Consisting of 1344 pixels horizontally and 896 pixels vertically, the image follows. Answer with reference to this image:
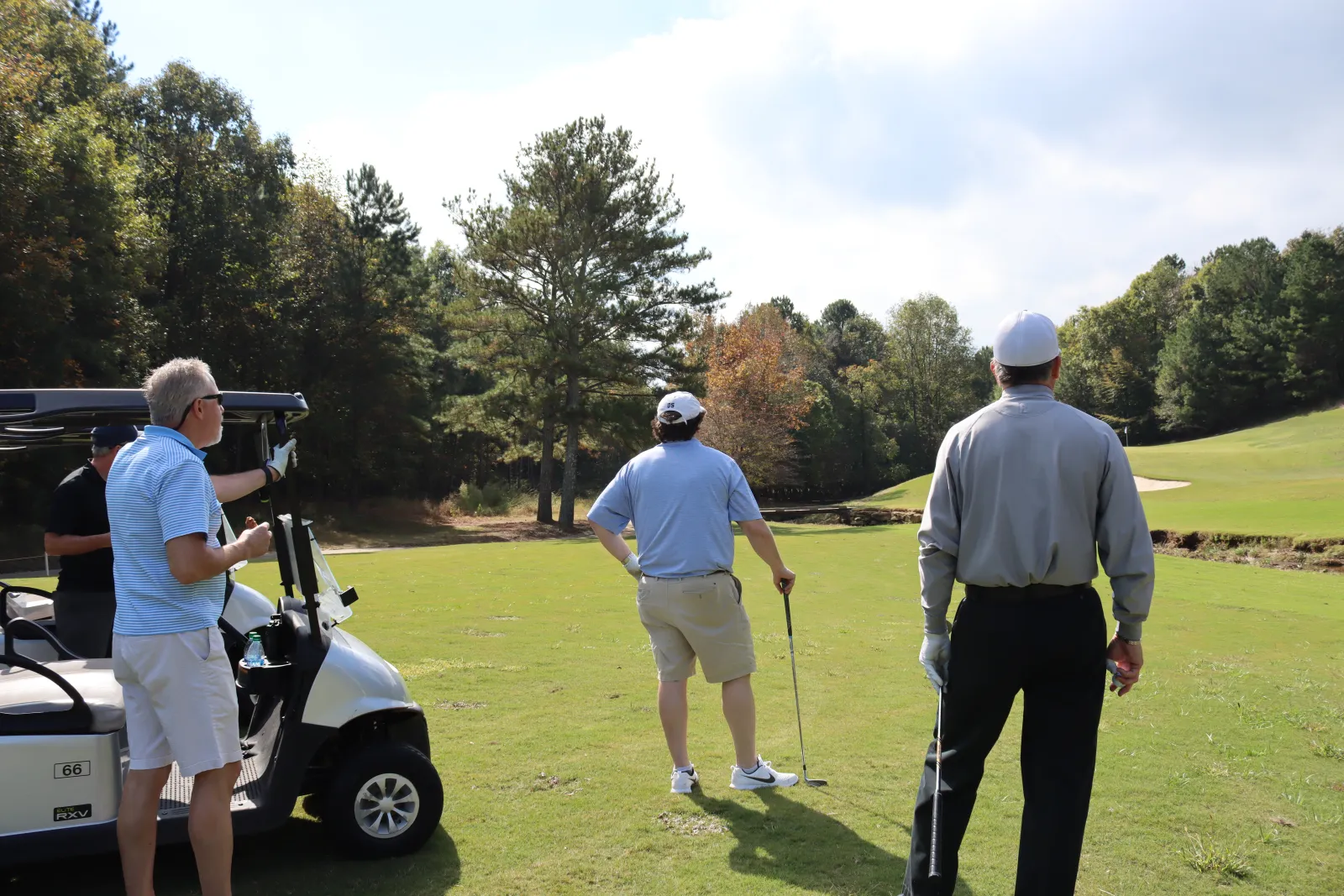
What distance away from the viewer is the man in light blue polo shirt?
4953mm

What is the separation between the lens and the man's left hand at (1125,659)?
3332 millimetres

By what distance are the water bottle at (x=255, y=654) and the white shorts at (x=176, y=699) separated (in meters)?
0.82

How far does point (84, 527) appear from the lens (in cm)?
509

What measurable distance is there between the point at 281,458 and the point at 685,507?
2.09 metres

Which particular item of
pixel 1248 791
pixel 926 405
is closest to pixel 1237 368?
pixel 926 405

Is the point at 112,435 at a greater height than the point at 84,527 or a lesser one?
greater

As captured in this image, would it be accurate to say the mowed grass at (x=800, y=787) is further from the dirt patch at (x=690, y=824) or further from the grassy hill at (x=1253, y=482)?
the grassy hill at (x=1253, y=482)

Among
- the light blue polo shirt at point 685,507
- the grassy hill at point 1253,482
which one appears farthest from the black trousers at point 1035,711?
the grassy hill at point 1253,482

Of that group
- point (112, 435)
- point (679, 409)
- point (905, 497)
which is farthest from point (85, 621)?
point (905, 497)

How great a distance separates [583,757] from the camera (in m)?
5.74

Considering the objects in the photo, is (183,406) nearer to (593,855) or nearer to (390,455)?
(593,855)

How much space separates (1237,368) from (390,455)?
6087 centimetres

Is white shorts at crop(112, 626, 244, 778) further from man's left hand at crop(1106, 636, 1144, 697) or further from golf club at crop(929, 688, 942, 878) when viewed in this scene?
man's left hand at crop(1106, 636, 1144, 697)

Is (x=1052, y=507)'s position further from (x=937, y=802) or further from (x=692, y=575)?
(x=692, y=575)
